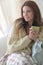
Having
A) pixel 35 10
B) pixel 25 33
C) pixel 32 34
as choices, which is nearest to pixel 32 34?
pixel 32 34

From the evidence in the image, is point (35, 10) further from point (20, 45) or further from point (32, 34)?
point (20, 45)

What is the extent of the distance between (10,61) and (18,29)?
314mm

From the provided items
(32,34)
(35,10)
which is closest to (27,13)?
(35,10)

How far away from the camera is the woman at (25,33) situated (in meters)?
1.45

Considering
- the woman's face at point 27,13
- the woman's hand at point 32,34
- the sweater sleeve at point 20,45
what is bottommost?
the sweater sleeve at point 20,45

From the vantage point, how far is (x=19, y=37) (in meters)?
1.51

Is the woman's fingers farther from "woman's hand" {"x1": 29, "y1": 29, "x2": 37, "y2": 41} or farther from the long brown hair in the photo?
the long brown hair

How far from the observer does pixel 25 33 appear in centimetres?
153

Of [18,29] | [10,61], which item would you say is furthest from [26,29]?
[10,61]

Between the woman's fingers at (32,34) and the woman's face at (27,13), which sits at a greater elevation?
the woman's face at (27,13)

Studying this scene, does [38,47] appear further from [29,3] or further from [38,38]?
[29,3]

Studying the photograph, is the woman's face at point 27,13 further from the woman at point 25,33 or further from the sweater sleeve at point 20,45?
the sweater sleeve at point 20,45

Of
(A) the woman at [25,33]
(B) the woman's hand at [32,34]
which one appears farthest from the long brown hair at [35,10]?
(B) the woman's hand at [32,34]

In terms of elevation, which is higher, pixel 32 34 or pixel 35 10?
pixel 35 10
